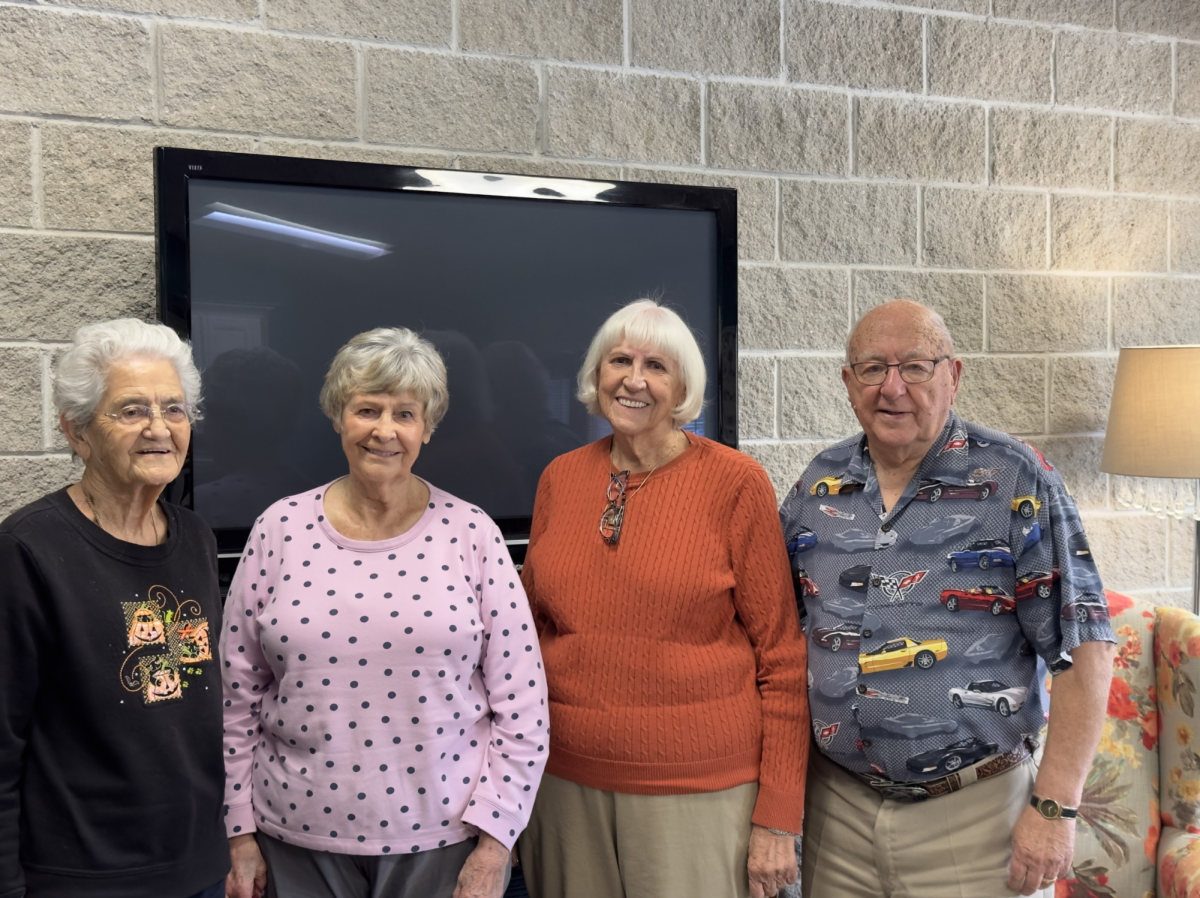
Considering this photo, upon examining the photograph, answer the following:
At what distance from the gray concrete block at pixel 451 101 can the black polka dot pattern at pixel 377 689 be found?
0.97 meters

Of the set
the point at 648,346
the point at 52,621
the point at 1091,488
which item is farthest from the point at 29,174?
the point at 1091,488

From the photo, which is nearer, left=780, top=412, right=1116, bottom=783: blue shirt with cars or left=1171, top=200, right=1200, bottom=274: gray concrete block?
left=780, top=412, right=1116, bottom=783: blue shirt with cars

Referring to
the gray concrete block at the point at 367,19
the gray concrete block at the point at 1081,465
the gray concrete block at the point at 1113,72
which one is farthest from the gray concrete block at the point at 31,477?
the gray concrete block at the point at 1113,72

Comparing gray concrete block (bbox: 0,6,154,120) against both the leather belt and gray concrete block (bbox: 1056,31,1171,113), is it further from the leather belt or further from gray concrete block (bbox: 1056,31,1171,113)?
gray concrete block (bbox: 1056,31,1171,113)

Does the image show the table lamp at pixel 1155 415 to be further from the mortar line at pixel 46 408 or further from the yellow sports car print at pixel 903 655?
the mortar line at pixel 46 408

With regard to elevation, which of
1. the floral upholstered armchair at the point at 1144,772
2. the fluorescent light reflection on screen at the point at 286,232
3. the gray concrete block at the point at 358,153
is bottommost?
the floral upholstered armchair at the point at 1144,772

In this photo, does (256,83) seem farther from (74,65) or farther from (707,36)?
(707,36)

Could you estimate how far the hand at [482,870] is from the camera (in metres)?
1.39

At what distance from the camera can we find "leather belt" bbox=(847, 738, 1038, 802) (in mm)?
1464

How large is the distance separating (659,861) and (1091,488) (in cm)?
173

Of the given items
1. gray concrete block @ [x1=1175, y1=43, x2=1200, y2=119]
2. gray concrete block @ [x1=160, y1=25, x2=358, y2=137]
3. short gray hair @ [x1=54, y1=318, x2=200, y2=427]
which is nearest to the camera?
short gray hair @ [x1=54, y1=318, x2=200, y2=427]

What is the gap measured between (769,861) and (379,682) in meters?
0.66

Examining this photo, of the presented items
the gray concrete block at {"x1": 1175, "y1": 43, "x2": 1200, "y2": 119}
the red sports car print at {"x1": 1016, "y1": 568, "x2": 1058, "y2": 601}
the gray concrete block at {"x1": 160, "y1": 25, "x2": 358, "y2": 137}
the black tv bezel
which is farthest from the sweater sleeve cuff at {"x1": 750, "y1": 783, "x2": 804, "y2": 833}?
the gray concrete block at {"x1": 1175, "y1": 43, "x2": 1200, "y2": 119}

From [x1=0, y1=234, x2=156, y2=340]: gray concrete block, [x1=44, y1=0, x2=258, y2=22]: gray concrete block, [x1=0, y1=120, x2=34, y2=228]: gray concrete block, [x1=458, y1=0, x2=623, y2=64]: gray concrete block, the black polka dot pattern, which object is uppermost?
[x1=458, y1=0, x2=623, y2=64]: gray concrete block
